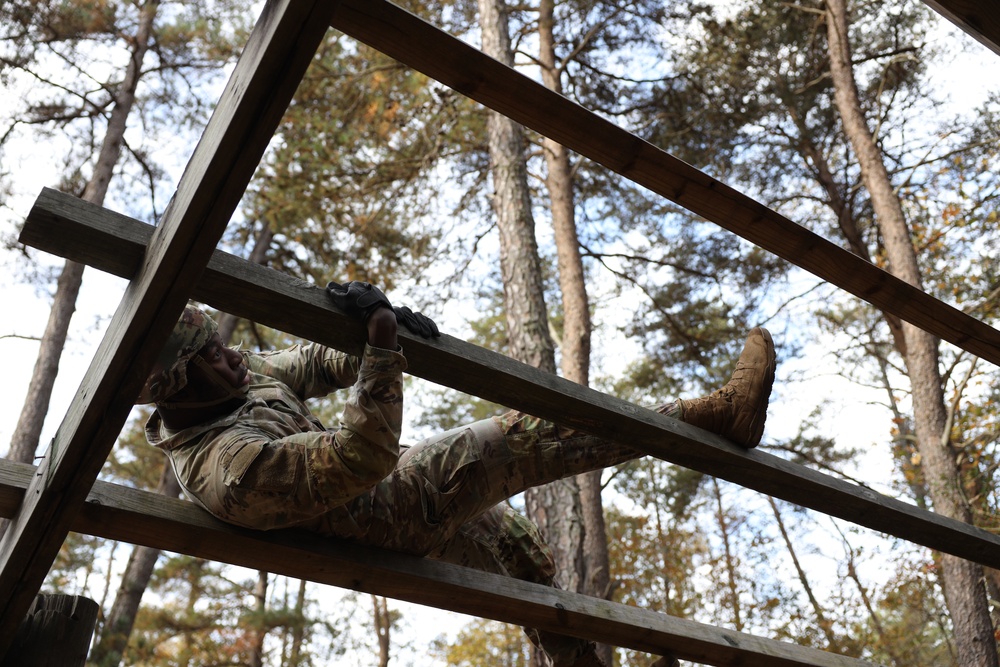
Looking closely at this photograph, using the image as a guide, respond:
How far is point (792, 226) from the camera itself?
6.37ft

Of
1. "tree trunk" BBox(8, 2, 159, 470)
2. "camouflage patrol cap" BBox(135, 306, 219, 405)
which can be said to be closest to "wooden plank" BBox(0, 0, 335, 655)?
"camouflage patrol cap" BBox(135, 306, 219, 405)

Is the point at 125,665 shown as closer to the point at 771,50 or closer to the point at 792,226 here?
the point at 792,226

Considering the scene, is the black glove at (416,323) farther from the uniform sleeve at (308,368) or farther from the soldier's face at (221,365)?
the uniform sleeve at (308,368)

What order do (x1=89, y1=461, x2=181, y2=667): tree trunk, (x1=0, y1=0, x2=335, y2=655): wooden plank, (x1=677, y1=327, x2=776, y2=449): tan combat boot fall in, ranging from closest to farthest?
(x1=0, y1=0, x2=335, y2=655): wooden plank < (x1=677, y1=327, x2=776, y2=449): tan combat boot < (x1=89, y1=461, x2=181, y2=667): tree trunk

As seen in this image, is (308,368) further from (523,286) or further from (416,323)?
(523,286)

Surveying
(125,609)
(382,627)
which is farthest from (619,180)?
(382,627)

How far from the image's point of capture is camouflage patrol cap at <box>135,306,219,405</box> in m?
2.20

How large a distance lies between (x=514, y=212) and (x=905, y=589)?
1129 centimetres

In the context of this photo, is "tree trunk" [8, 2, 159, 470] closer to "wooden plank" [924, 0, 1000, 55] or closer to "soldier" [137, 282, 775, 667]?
"soldier" [137, 282, 775, 667]

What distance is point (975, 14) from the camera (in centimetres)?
147

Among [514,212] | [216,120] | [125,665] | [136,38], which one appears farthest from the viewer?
[136,38]

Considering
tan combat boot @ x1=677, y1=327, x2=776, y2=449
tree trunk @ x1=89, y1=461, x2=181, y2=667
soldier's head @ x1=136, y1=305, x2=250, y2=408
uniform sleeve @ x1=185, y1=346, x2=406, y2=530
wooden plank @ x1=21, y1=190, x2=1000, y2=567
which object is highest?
tree trunk @ x1=89, y1=461, x2=181, y2=667

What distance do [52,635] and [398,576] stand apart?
894 millimetres

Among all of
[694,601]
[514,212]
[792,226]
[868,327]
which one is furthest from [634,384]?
[792,226]
